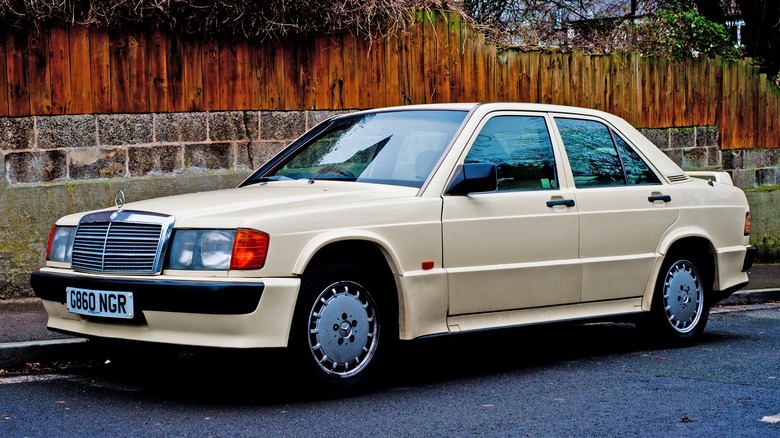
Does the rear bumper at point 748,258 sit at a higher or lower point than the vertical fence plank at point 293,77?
lower

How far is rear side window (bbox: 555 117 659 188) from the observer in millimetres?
7555

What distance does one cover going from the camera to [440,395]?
6.34 metres

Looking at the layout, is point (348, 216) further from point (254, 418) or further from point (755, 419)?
point (755, 419)

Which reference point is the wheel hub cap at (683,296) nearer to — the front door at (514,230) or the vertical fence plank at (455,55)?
the front door at (514,230)

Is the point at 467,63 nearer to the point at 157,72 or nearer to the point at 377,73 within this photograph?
the point at 377,73

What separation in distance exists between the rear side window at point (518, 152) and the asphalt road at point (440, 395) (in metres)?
0.98

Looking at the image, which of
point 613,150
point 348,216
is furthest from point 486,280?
point 613,150

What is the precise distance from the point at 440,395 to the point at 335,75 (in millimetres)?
5119

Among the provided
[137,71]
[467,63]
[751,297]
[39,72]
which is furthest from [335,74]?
[751,297]

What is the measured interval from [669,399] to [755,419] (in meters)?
0.59

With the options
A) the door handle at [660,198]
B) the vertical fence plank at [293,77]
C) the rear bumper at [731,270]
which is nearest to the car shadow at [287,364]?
the rear bumper at [731,270]

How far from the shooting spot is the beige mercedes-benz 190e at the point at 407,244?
5793mm

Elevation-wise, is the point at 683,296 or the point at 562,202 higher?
the point at 562,202

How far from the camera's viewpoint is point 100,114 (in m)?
9.62
